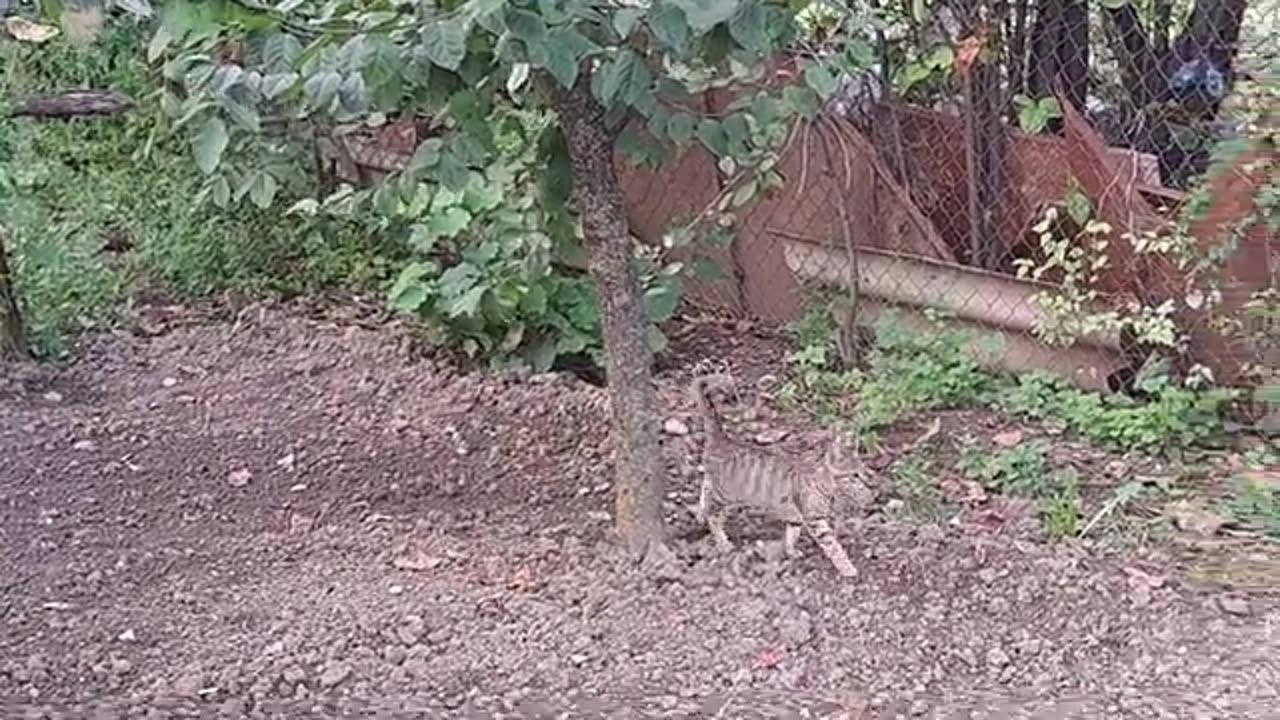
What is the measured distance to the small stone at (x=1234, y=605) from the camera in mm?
2547

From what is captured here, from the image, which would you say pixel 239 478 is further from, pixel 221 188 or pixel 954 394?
pixel 954 394

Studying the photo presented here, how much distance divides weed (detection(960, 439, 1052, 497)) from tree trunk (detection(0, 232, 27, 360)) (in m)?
2.21

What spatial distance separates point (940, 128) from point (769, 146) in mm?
863

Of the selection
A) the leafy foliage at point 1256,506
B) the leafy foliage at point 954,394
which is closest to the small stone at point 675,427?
the leafy foliage at point 954,394

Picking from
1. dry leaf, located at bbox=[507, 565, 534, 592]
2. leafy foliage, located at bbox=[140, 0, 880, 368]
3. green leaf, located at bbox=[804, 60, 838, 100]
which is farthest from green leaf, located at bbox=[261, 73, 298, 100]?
dry leaf, located at bbox=[507, 565, 534, 592]

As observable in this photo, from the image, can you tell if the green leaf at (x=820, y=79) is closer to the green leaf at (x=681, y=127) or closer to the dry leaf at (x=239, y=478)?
the green leaf at (x=681, y=127)

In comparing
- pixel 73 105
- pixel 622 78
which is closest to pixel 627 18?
pixel 622 78

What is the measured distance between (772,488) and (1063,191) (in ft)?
4.44

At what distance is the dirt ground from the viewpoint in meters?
2.27

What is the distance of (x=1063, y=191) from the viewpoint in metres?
3.58

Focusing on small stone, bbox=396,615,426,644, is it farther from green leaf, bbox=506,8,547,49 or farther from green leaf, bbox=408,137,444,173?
green leaf, bbox=506,8,547,49

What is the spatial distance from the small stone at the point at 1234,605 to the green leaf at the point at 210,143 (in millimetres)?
1732

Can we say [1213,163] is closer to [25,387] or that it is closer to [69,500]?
[69,500]

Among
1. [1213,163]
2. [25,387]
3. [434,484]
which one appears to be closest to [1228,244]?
[1213,163]
